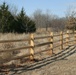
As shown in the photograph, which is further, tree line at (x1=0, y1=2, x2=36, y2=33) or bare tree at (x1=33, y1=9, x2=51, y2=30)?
bare tree at (x1=33, y1=9, x2=51, y2=30)

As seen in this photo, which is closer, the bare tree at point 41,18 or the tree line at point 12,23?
the tree line at point 12,23

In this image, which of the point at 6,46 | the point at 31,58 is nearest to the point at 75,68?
the point at 31,58

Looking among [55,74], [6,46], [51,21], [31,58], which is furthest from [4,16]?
[51,21]

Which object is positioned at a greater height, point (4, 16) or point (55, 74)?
point (4, 16)

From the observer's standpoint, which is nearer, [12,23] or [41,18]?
[12,23]

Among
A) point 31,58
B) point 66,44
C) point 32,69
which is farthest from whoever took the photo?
point 66,44

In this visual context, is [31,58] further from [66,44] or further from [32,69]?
Result: [66,44]

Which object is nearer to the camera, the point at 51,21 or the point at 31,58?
the point at 31,58

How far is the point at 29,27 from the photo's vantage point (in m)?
51.7

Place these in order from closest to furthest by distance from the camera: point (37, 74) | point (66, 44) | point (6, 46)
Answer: point (37, 74) → point (6, 46) → point (66, 44)

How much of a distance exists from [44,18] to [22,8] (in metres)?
56.6

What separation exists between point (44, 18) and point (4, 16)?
65429 mm

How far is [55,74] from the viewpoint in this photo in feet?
32.7

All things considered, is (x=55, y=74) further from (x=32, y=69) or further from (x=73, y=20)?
(x=73, y=20)
